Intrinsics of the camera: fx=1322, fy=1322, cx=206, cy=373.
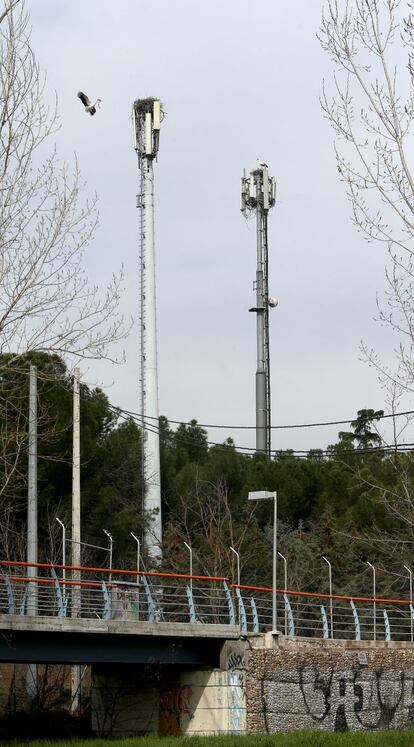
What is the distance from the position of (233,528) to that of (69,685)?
40.4ft

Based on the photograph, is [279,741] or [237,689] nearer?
Answer: [279,741]

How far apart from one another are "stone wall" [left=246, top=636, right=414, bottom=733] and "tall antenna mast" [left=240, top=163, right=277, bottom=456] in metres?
33.9

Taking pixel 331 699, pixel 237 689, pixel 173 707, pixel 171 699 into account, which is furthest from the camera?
pixel 331 699

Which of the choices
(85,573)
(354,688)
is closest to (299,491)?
(85,573)

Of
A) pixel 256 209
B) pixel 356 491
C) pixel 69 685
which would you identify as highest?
pixel 256 209

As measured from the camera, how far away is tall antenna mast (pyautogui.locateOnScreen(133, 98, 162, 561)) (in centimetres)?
5044

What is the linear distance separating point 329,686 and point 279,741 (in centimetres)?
723

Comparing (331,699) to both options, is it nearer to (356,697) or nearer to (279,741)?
(356,697)

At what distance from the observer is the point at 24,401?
40.8 m

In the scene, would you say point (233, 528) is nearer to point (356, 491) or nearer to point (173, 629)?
point (356, 491)

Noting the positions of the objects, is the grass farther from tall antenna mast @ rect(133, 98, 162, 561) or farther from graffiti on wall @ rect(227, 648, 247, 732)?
tall antenna mast @ rect(133, 98, 162, 561)

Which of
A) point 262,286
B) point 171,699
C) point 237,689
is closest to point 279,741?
point 237,689

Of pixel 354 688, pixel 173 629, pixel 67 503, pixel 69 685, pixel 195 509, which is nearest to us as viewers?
pixel 173 629

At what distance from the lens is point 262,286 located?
240 ft
